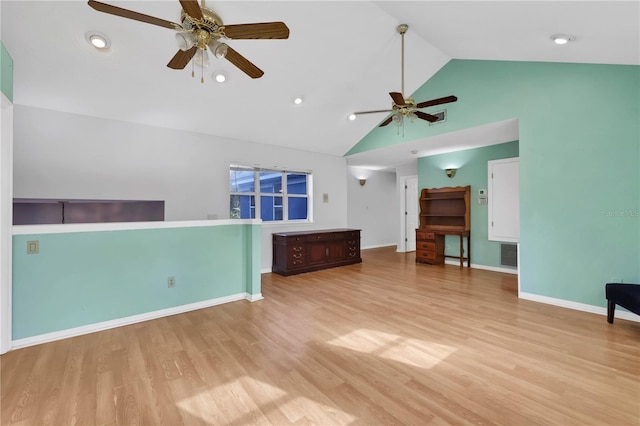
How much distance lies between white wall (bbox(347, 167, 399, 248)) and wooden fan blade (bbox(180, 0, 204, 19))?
6.62 m

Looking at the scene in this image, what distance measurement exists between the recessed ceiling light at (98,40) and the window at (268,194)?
8.51 feet

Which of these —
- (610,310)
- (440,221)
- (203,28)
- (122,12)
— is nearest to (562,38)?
(610,310)

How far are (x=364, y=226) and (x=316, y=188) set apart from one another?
114 inches

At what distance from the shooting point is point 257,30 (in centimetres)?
212

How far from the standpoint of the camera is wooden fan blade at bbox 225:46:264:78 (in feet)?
7.90

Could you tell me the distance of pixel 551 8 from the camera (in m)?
2.35

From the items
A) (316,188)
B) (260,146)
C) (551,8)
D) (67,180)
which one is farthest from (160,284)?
(551,8)

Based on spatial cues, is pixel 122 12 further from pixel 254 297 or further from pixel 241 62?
pixel 254 297

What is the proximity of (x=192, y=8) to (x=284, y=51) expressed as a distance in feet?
6.38

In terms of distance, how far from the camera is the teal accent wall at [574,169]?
3.21 meters

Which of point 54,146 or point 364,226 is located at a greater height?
point 54,146

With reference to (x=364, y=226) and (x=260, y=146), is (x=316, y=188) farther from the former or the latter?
(x=364, y=226)

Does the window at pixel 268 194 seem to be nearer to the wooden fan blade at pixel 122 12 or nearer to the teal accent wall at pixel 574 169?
the wooden fan blade at pixel 122 12

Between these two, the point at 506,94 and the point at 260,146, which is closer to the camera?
the point at 506,94
